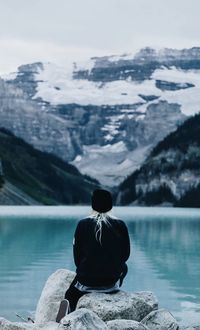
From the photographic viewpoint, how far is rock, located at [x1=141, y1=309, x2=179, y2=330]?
1630cm

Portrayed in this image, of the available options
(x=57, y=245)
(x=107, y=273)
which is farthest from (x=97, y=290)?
(x=57, y=245)

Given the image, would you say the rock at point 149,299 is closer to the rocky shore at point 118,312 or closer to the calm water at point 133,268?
the rocky shore at point 118,312

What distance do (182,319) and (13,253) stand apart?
3095cm

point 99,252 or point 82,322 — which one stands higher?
point 99,252

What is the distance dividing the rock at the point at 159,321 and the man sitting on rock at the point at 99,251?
960 mm

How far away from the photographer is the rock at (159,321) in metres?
16.3

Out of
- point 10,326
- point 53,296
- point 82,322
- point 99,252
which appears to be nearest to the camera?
point 82,322

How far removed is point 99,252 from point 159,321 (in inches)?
75.5

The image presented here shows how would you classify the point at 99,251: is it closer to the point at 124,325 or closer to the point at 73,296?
the point at 73,296

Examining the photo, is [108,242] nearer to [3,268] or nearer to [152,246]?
[3,268]

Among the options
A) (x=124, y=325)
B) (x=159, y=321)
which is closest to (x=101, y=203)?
(x=124, y=325)

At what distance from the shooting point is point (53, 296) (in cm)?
1797

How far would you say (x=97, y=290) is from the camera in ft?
52.3

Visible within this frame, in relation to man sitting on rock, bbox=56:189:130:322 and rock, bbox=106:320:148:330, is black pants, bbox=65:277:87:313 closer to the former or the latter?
man sitting on rock, bbox=56:189:130:322
